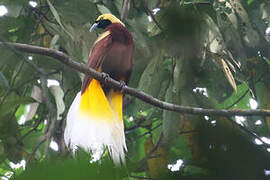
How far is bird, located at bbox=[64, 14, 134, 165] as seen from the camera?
7.44 ft

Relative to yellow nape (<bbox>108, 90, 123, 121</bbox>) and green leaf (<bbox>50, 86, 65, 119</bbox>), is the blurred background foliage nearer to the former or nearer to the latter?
green leaf (<bbox>50, 86, 65, 119</bbox>)

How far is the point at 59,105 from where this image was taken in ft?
7.64

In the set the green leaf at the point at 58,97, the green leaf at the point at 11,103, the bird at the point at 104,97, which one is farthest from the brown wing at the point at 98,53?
the green leaf at the point at 11,103

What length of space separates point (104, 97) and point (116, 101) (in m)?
0.13

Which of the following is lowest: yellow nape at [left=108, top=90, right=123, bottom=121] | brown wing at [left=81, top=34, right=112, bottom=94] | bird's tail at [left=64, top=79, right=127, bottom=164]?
bird's tail at [left=64, top=79, right=127, bottom=164]

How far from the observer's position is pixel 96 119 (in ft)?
7.98

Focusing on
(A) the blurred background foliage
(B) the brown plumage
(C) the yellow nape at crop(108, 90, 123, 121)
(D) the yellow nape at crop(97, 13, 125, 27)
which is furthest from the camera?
(D) the yellow nape at crop(97, 13, 125, 27)

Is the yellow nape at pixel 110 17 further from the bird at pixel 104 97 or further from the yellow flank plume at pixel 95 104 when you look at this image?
the yellow flank plume at pixel 95 104

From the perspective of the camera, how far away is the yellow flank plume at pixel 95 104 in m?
2.47

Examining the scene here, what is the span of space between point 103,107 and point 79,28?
48 cm

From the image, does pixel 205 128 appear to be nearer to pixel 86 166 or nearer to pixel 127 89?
pixel 86 166

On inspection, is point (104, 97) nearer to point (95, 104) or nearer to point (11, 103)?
point (95, 104)

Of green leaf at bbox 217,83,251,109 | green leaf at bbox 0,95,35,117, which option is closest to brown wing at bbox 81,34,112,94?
green leaf at bbox 0,95,35,117

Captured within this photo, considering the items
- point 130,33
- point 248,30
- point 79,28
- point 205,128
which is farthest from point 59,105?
point 205,128
